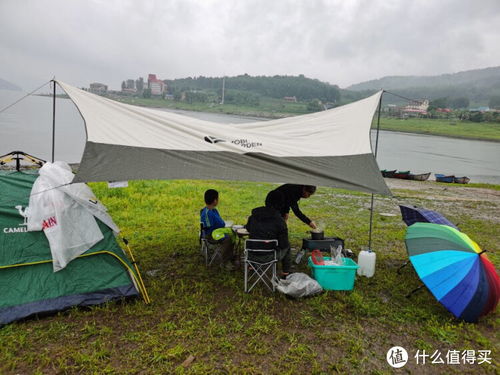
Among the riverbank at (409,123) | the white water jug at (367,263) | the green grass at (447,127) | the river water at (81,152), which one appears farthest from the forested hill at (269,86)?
the white water jug at (367,263)

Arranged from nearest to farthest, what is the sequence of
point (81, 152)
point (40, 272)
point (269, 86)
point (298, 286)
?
point (40, 272)
point (298, 286)
point (81, 152)
point (269, 86)

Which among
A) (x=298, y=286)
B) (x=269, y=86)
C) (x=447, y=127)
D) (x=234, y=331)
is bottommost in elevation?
(x=234, y=331)

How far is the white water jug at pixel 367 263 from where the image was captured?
14.7 ft

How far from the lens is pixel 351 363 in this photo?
116 inches

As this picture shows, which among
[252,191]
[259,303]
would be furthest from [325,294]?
[252,191]

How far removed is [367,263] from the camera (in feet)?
14.8

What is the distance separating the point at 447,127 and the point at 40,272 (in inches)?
3024

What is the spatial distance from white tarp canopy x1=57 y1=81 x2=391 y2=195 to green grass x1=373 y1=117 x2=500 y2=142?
67345 millimetres

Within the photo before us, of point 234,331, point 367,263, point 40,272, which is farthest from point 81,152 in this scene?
point 234,331

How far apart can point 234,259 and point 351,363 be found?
7.17 feet

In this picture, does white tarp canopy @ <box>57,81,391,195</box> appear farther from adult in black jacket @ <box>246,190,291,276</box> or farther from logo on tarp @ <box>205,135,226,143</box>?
adult in black jacket @ <box>246,190,291,276</box>

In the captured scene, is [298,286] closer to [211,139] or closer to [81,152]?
[211,139]

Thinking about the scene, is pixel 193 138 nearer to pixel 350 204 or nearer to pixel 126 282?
pixel 126 282

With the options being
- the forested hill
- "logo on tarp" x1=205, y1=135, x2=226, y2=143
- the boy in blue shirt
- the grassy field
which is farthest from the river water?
the forested hill
